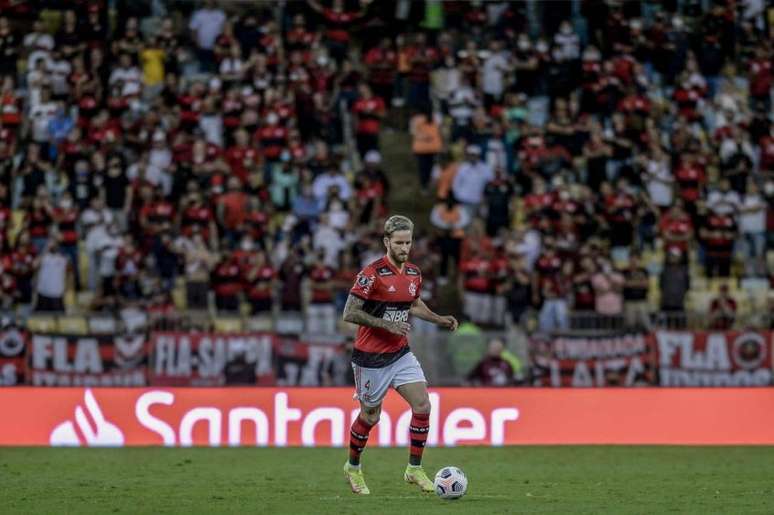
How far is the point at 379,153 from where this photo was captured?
2886 centimetres

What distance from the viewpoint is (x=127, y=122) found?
28.5 metres

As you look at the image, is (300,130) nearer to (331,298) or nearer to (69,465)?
(331,298)

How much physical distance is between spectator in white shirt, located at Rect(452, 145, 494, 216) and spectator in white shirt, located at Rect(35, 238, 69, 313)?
6.98m

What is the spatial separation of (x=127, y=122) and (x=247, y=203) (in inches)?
123

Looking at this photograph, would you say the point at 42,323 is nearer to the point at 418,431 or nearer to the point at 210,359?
the point at 210,359

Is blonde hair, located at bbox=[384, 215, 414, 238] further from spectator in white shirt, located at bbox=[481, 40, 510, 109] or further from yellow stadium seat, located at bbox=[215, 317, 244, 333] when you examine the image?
spectator in white shirt, located at bbox=[481, 40, 510, 109]

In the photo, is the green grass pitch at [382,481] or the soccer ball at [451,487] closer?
the green grass pitch at [382,481]

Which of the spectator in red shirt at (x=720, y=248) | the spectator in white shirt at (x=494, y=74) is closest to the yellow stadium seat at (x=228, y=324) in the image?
the spectator in white shirt at (x=494, y=74)

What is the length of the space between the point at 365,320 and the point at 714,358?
1301 cm

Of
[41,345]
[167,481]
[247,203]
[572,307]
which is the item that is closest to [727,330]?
[572,307]

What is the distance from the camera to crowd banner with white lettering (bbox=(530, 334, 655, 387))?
78.9ft

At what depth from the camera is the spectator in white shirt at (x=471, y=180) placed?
27.4 meters

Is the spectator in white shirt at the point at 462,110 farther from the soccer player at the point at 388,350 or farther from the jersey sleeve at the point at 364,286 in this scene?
the jersey sleeve at the point at 364,286

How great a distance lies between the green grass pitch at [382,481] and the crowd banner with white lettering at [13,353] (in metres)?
4.90
